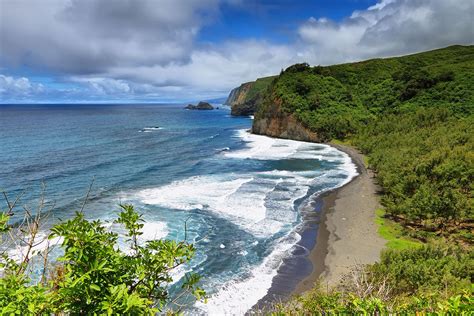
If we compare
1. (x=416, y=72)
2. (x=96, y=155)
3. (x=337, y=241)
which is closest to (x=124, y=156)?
(x=96, y=155)

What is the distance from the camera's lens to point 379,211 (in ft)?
98.8

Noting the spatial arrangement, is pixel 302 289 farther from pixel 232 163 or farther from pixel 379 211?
pixel 232 163

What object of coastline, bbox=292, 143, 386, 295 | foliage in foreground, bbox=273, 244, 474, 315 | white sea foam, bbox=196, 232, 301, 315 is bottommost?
white sea foam, bbox=196, 232, 301, 315

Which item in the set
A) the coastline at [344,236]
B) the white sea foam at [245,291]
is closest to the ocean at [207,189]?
the white sea foam at [245,291]

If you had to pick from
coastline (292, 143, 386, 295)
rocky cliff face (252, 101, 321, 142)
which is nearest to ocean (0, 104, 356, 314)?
coastline (292, 143, 386, 295)

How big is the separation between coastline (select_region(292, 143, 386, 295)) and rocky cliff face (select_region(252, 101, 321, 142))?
3928 cm

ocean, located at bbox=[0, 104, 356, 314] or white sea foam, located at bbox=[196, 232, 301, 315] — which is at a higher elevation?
ocean, located at bbox=[0, 104, 356, 314]

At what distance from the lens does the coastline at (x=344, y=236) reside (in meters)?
20.3

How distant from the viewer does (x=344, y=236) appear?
25.4 m

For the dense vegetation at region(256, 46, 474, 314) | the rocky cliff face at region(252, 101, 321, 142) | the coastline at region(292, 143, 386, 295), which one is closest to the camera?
the dense vegetation at region(256, 46, 474, 314)

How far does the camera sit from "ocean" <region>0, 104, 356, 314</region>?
21062mm

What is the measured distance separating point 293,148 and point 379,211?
37521 millimetres

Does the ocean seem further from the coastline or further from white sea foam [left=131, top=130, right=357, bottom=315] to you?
the coastline

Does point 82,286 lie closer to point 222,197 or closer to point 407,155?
point 222,197
